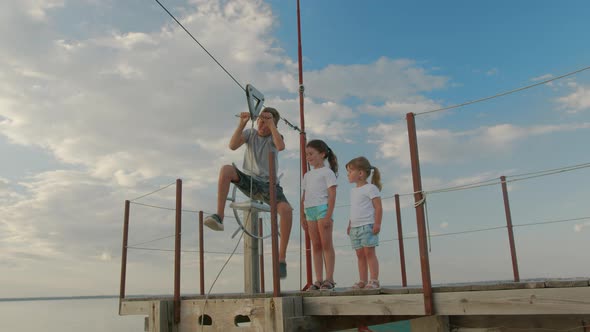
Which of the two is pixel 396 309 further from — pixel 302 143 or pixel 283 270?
pixel 302 143

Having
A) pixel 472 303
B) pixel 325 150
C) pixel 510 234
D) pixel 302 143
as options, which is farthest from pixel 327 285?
pixel 510 234

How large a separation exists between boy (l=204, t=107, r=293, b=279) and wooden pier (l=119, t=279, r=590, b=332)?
2.12 feet

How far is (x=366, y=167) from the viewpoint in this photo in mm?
4914

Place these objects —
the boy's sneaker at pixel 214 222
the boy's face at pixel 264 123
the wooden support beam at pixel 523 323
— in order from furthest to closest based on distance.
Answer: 1. the boy's face at pixel 264 123
2. the boy's sneaker at pixel 214 222
3. the wooden support beam at pixel 523 323

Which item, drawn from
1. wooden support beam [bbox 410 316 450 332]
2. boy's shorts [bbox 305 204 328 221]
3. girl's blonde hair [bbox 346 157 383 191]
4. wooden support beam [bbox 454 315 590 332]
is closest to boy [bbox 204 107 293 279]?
boy's shorts [bbox 305 204 328 221]

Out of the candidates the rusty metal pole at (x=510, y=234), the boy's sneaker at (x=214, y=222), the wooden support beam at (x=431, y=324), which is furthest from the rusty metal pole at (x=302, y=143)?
the rusty metal pole at (x=510, y=234)

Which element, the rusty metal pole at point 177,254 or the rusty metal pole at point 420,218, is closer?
the rusty metal pole at point 420,218

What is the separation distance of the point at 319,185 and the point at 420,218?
145 cm

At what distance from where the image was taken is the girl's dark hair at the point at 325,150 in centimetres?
510

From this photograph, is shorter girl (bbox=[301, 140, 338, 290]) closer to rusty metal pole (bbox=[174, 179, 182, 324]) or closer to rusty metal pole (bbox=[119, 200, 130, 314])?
rusty metal pole (bbox=[174, 179, 182, 324])

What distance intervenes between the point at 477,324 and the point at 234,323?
2.16 m

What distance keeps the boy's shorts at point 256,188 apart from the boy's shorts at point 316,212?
11.3 inches

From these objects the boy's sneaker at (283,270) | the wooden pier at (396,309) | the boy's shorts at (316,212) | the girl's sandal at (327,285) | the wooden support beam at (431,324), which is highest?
the boy's shorts at (316,212)

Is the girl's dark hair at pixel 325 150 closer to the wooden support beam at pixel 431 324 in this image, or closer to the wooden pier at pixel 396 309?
the wooden pier at pixel 396 309
